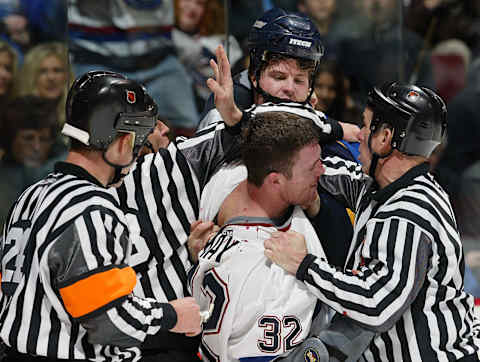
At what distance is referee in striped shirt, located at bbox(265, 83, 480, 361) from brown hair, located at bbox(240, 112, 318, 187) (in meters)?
0.24

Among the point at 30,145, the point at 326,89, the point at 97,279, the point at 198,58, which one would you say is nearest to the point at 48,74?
the point at 30,145

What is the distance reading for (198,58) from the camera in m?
5.12

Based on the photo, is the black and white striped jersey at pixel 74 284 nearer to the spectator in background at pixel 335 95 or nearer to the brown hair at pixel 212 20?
the brown hair at pixel 212 20

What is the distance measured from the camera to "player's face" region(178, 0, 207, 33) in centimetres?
510

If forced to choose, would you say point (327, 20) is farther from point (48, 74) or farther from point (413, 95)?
point (413, 95)

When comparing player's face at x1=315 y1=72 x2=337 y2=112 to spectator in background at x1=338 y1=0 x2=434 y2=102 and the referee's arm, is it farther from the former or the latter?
the referee's arm

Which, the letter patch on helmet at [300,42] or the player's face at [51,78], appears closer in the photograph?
the letter patch on helmet at [300,42]

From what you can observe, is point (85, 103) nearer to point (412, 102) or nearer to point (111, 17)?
point (412, 102)

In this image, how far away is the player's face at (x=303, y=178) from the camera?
246 centimetres

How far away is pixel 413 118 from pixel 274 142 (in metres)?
0.48

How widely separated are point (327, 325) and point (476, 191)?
369cm

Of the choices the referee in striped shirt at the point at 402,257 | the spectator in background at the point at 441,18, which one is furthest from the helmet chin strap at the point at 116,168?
the spectator in background at the point at 441,18

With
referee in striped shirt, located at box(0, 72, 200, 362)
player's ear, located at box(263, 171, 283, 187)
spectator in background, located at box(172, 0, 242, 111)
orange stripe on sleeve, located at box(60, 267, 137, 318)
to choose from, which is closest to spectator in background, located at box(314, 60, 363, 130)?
spectator in background, located at box(172, 0, 242, 111)

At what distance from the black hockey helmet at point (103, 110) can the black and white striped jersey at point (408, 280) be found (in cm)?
74
